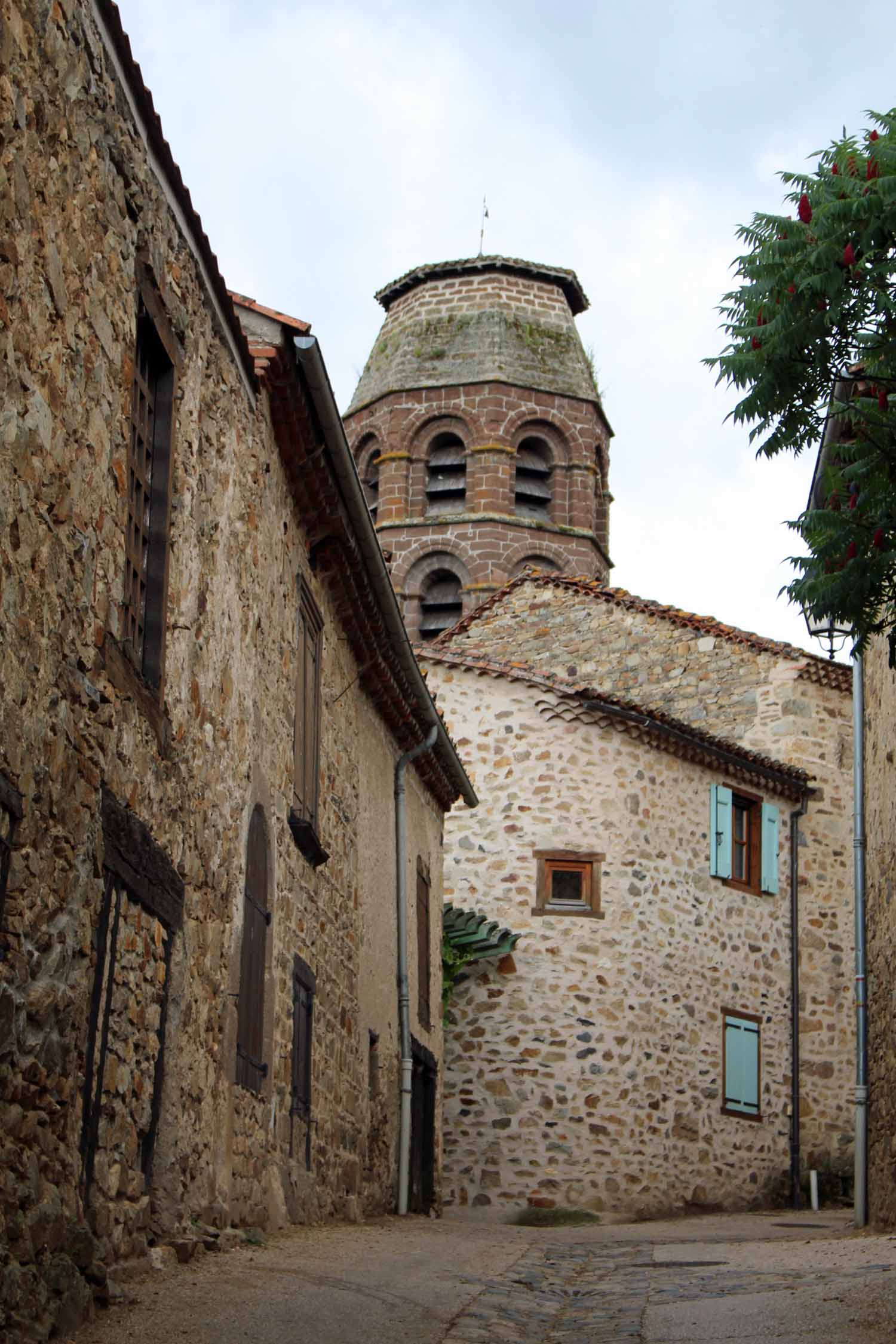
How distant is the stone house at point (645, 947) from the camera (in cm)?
1909

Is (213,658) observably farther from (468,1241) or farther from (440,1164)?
(440,1164)

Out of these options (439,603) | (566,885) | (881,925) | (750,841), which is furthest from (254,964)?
(439,603)

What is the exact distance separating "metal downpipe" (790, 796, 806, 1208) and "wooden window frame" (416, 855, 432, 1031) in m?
6.01

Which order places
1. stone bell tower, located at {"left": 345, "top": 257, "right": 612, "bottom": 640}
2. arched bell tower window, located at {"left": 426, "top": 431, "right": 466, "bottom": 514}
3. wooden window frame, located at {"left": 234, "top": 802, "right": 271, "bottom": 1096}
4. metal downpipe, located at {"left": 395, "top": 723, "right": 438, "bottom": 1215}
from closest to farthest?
wooden window frame, located at {"left": 234, "top": 802, "right": 271, "bottom": 1096}
metal downpipe, located at {"left": 395, "top": 723, "right": 438, "bottom": 1215}
stone bell tower, located at {"left": 345, "top": 257, "right": 612, "bottom": 640}
arched bell tower window, located at {"left": 426, "top": 431, "right": 466, "bottom": 514}

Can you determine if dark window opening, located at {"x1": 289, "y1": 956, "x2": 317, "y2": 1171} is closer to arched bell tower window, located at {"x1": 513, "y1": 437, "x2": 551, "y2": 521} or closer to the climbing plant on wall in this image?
the climbing plant on wall

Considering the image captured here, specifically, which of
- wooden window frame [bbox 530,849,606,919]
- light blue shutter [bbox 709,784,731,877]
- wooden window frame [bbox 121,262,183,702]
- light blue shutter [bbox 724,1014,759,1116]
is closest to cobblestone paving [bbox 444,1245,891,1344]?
wooden window frame [bbox 121,262,183,702]

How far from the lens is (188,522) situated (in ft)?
26.5

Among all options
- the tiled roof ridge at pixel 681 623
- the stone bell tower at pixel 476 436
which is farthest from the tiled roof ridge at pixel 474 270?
the tiled roof ridge at pixel 681 623

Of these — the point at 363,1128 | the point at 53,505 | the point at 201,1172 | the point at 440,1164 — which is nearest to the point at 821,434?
the point at 53,505

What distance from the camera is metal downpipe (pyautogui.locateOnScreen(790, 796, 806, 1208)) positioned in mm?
20984

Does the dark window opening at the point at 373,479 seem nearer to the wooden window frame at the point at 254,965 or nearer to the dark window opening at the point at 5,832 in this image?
the wooden window frame at the point at 254,965

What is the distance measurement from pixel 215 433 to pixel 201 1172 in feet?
11.3

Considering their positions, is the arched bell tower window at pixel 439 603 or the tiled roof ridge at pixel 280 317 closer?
the tiled roof ridge at pixel 280 317

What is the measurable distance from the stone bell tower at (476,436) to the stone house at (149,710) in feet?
81.7
